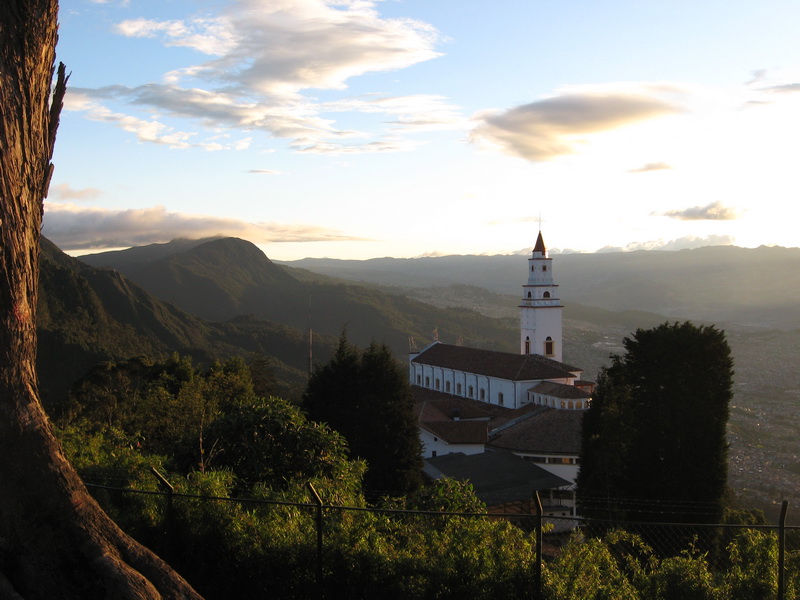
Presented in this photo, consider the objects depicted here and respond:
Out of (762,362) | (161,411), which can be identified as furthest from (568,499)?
(762,362)

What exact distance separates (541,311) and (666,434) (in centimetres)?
3412

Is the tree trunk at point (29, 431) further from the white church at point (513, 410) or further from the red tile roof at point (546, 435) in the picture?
the red tile roof at point (546, 435)

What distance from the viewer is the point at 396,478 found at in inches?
995

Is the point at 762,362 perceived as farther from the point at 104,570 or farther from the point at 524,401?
the point at 104,570

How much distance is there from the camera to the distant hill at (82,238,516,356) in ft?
443

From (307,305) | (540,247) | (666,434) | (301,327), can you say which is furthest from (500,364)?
(307,305)

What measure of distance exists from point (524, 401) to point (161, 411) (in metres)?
31.2

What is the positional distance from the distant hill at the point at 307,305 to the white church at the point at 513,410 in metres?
58.8

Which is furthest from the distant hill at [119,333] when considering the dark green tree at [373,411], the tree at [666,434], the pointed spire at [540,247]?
the tree at [666,434]

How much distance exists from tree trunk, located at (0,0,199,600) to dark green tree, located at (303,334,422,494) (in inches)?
723

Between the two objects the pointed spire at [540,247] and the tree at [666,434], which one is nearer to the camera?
the tree at [666,434]

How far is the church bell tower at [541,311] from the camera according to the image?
5956cm

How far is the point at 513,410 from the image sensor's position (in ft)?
160

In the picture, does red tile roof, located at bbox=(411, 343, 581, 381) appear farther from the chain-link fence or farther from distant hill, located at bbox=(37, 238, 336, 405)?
the chain-link fence
